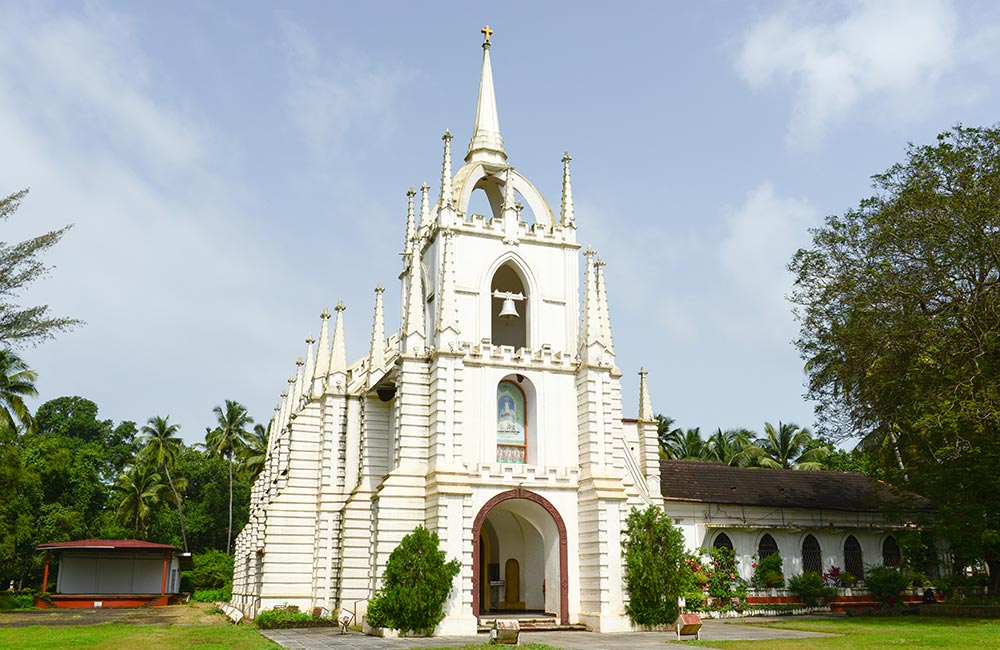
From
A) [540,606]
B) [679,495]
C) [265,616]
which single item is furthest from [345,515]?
[679,495]

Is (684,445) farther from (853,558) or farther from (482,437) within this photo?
(482,437)

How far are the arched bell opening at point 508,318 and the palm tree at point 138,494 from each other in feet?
136

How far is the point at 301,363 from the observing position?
43.7 m

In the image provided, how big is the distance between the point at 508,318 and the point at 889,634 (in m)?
15.0

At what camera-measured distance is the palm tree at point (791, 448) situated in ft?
190

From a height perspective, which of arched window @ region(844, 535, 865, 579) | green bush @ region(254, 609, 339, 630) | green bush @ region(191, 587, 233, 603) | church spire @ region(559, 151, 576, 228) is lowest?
green bush @ region(191, 587, 233, 603)

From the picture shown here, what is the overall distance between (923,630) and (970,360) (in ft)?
30.6

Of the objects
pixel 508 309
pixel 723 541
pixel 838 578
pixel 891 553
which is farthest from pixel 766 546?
pixel 508 309

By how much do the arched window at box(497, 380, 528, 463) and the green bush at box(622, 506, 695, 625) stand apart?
13.5 ft

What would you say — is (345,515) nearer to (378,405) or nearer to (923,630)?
(378,405)

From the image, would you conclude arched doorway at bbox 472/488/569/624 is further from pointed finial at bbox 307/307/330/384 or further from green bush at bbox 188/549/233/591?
green bush at bbox 188/549/233/591

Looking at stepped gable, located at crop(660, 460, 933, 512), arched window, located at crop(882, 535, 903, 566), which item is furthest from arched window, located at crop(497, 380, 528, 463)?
arched window, located at crop(882, 535, 903, 566)

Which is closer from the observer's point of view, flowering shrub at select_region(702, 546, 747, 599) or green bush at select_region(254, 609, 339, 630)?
green bush at select_region(254, 609, 339, 630)

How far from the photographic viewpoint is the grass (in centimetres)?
1902
